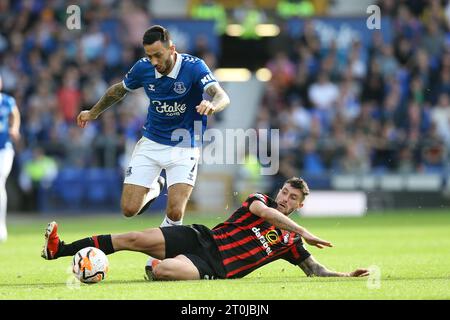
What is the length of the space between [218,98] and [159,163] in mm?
1260

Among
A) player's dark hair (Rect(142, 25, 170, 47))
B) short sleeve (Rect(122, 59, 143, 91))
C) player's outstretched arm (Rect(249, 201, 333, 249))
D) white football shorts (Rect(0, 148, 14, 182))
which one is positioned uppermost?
player's dark hair (Rect(142, 25, 170, 47))

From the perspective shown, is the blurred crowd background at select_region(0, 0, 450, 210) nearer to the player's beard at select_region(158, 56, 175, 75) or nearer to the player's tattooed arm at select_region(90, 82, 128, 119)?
the player's tattooed arm at select_region(90, 82, 128, 119)

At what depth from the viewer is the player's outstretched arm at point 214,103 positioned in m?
9.85

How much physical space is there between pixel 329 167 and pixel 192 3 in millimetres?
6842

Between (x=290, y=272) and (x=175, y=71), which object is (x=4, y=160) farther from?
(x=290, y=272)

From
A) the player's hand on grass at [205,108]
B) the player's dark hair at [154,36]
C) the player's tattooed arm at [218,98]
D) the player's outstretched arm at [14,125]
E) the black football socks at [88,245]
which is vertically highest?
the player's dark hair at [154,36]

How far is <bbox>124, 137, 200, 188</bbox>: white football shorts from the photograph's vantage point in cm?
1150

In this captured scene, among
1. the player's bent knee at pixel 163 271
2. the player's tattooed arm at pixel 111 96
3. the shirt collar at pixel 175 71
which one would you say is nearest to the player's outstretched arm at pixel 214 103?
the shirt collar at pixel 175 71

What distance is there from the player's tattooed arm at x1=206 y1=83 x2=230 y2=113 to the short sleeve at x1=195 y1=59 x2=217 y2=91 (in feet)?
0.24

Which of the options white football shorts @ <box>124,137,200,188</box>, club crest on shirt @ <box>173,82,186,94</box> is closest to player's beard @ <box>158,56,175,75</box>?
club crest on shirt @ <box>173,82,186,94</box>

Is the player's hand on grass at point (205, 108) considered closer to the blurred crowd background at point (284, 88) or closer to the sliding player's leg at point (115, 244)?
the sliding player's leg at point (115, 244)

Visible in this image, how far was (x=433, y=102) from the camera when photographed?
972 inches

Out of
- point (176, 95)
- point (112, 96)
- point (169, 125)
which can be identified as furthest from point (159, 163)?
point (112, 96)

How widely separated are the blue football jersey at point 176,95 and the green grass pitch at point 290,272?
59.1 inches
